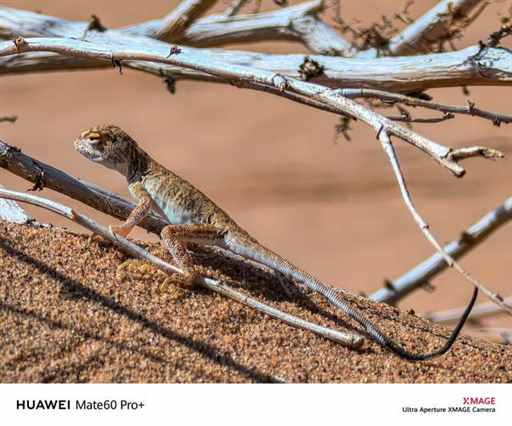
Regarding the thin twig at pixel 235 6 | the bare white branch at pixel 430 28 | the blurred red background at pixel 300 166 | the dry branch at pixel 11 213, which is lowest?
the dry branch at pixel 11 213

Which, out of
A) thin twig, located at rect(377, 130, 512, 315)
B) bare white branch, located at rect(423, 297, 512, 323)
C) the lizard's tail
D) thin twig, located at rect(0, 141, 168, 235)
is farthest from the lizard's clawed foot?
bare white branch, located at rect(423, 297, 512, 323)

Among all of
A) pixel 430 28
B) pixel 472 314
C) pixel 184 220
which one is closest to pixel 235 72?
pixel 184 220
